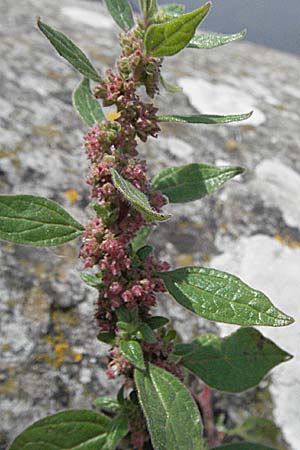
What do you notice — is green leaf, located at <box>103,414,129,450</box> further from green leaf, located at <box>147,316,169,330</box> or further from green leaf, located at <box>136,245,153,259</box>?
green leaf, located at <box>136,245,153,259</box>

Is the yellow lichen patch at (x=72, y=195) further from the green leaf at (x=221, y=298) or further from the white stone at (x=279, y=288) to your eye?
the green leaf at (x=221, y=298)

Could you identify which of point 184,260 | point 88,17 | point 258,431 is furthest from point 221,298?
point 88,17

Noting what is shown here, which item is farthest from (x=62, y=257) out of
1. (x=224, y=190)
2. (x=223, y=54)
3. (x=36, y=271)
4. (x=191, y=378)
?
(x=223, y=54)

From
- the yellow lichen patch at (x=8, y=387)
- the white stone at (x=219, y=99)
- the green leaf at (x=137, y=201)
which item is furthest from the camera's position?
the white stone at (x=219, y=99)

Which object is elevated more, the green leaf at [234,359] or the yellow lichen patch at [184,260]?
the green leaf at [234,359]

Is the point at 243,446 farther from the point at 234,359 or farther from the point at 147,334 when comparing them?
the point at 147,334

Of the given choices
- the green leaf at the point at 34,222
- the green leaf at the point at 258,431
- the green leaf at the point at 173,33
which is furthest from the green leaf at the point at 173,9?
the green leaf at the point at 258,431

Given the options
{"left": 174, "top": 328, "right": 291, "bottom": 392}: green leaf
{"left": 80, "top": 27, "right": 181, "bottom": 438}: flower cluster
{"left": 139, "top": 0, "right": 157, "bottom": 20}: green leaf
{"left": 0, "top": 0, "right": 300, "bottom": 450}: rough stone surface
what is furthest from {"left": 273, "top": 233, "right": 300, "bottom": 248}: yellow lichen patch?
{"left": 139, "top": 0, "right": 157, "bottom": 20}: green leaf

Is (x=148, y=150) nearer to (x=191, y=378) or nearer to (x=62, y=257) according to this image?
(x=62, y=257)
